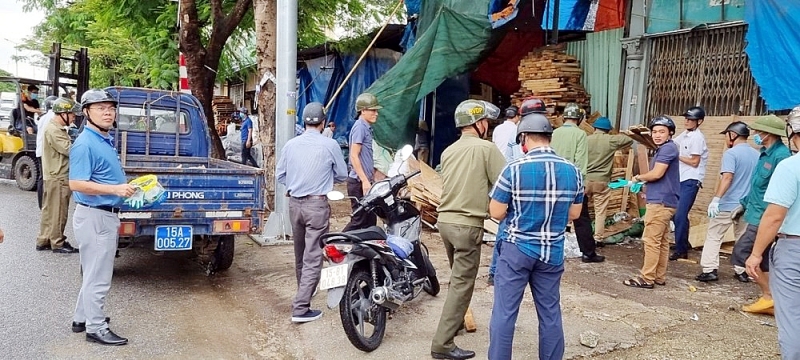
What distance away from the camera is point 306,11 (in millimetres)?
14109

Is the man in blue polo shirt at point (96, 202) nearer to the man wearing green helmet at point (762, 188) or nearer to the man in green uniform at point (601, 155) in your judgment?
the man wearing green helmet at point (762, 188)

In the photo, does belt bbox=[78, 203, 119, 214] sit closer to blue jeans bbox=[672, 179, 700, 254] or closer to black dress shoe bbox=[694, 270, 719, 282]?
black dress shoe bbox=[694, 270, 719, 282]

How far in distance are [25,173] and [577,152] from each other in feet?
38.3

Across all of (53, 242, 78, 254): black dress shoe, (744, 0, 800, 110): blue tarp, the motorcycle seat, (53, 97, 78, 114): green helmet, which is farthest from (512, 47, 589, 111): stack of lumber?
(53, 242, 78, 254): black dress shoe

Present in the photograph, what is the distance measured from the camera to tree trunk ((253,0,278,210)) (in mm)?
8883

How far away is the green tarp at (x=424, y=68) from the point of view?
8.96m

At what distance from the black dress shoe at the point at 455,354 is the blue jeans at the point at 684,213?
3990mm

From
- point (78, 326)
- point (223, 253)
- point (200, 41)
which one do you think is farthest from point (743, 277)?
point (200, 41)

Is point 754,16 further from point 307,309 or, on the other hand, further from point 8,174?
point 8,174

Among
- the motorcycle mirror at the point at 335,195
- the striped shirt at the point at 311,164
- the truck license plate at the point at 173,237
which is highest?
the striped shirt at the point at 311,164

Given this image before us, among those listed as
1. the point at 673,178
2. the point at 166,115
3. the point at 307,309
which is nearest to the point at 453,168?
the point at 307,309

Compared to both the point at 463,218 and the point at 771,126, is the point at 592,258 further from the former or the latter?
the point at 463,218

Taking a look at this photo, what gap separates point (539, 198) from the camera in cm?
367

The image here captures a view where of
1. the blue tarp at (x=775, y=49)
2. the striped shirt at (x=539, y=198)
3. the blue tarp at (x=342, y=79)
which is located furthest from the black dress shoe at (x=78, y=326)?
the blue tarp at (x=342, y=79)
